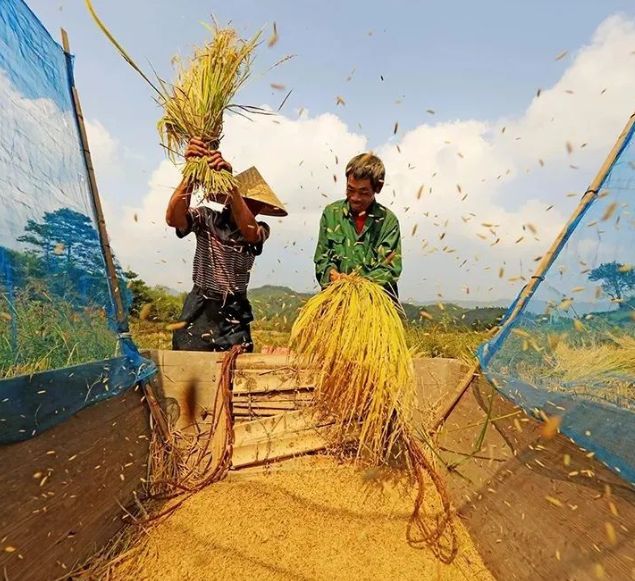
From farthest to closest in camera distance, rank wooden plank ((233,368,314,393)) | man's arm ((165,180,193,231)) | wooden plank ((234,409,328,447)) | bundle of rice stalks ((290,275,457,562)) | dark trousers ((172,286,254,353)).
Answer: dark trousers ((172,286,254,353)) → man's arm ((165,180,193,231)) → wooden plank ((233,368,314,393)) → wooden plank ((234,409,328,447)) → bundle of rice stalks ((290,275,457,562))

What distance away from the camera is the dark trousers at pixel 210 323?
106 inches

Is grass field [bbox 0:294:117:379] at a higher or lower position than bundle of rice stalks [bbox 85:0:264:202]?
lower

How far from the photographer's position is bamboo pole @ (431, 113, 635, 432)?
5.83ft

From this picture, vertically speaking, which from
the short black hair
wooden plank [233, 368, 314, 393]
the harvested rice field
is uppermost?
the short black hair

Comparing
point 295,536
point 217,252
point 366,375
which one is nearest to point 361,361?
point 366,375

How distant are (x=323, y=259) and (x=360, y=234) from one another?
0.24m

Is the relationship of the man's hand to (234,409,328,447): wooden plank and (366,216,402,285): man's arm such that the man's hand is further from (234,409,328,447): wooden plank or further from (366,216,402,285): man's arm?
(234,409,328,447): wooden plank

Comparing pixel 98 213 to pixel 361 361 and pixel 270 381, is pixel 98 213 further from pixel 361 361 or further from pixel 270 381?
pixel 361 361

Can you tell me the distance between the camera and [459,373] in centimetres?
220

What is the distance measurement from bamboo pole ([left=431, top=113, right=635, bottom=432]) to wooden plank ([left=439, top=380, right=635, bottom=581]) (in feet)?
0.32

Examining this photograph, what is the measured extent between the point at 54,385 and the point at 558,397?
1.37m

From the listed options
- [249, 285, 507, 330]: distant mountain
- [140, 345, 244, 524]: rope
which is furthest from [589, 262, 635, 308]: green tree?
[140, 345, 244, 524]: rope

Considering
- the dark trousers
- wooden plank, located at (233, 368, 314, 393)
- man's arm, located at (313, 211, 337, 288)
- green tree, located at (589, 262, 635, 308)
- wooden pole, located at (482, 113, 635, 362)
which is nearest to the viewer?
green tree, located at (589, 262, 635, 308)

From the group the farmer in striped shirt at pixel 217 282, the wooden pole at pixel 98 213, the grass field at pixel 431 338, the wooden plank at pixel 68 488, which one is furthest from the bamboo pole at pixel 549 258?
the wooden pole at pixel 98 213
